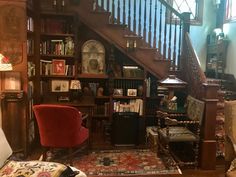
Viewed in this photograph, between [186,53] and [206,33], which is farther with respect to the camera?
[206,33]

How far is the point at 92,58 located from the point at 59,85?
746 mm

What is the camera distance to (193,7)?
6.27 meters

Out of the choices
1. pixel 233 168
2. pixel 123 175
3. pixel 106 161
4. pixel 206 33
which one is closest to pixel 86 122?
pixel 106 161

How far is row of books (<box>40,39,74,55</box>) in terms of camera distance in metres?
4.46

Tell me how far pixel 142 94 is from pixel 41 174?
281cm

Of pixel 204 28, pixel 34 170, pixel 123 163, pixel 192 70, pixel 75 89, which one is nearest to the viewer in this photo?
pixel 34 170

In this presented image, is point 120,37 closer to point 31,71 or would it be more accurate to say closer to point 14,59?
point 31,71

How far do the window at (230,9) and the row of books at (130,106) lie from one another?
280 cm

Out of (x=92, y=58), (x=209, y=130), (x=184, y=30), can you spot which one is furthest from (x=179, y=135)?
(x=92, y=58)

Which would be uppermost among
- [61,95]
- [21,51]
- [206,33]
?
[206,33]

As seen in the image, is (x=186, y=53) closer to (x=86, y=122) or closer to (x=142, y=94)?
(x=142, y=94)

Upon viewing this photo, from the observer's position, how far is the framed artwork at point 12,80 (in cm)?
362

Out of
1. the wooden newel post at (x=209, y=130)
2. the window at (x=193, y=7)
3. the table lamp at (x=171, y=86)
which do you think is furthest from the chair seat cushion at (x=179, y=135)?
the window at (x=193, y=7)

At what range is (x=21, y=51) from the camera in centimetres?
362
